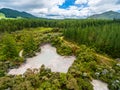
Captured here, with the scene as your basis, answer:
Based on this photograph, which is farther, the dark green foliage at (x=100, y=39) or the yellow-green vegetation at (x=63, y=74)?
the dark green foliage at (x=100, y=39)

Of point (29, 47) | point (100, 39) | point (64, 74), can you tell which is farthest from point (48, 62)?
point (100, 39)

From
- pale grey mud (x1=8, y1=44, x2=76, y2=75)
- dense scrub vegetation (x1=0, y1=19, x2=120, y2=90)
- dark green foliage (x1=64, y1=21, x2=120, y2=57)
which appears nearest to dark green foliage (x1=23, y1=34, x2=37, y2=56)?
dense scrub vegetation (x1=0, y1=19, x2=120, y2=90)

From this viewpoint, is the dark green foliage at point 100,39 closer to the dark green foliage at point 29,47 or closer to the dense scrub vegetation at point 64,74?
the dense scrub vegetation at point 64,74

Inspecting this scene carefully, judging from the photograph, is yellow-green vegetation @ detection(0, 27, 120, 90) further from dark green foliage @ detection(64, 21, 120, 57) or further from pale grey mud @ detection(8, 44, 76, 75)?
dark green foliage @ detection(64, 21, 120, 57)

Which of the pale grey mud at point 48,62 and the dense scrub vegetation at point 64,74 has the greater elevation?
the dense scrub vegetation at point 64,74

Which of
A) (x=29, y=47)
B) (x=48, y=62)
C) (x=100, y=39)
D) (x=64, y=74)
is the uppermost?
(x=100, y=39)

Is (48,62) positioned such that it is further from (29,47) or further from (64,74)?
(64,74)

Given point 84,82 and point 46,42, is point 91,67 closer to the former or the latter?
point 84,82

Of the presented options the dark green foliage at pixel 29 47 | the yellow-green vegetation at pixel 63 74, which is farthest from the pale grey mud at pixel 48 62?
the dark green foliage at pixel 29 47
